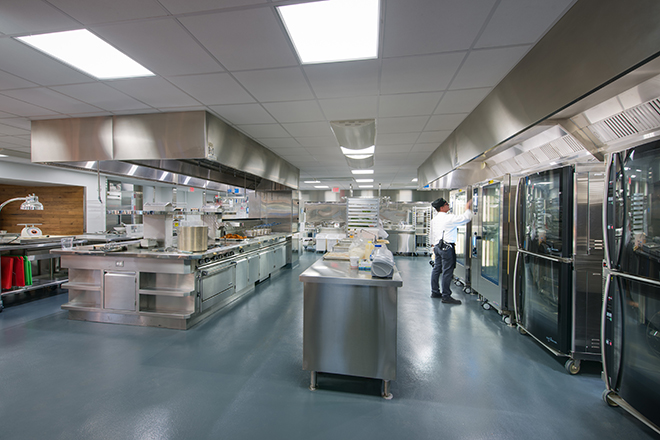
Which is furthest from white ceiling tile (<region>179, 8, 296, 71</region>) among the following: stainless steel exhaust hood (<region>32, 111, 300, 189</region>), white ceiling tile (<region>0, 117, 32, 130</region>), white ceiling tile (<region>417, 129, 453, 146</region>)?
white ceiling tile (<region>0, 117, 32, 130</region>)

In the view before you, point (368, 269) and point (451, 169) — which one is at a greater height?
point (451, 169)

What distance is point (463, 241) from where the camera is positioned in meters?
5.04

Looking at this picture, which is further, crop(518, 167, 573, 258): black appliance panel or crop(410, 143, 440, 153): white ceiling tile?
crop(410, 143, 440, 153): white ceiling tile

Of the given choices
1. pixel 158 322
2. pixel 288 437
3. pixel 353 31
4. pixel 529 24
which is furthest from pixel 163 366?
pixel 529 24

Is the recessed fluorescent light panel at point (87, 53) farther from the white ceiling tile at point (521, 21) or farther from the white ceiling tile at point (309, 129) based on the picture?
the white ceiling tile at point (521, 21)

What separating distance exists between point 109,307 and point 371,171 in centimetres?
718

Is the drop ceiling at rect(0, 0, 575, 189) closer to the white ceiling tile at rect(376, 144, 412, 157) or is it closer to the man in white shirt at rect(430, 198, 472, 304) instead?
the white ceiling tile at rect(376, 144, 412, 157)

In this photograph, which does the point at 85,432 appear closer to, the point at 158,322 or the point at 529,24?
the point at 158,322

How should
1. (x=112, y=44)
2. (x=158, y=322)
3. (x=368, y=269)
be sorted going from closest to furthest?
1. (x=112, y=44)
2. (x=368, y=269)
3. (x=158, y=322)

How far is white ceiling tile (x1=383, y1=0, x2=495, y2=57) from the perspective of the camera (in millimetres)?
1748

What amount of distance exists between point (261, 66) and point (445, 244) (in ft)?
12.4

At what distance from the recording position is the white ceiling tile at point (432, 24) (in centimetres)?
175

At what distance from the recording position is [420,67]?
2.49 m

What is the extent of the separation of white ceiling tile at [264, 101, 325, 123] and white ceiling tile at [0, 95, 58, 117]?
313 cm
